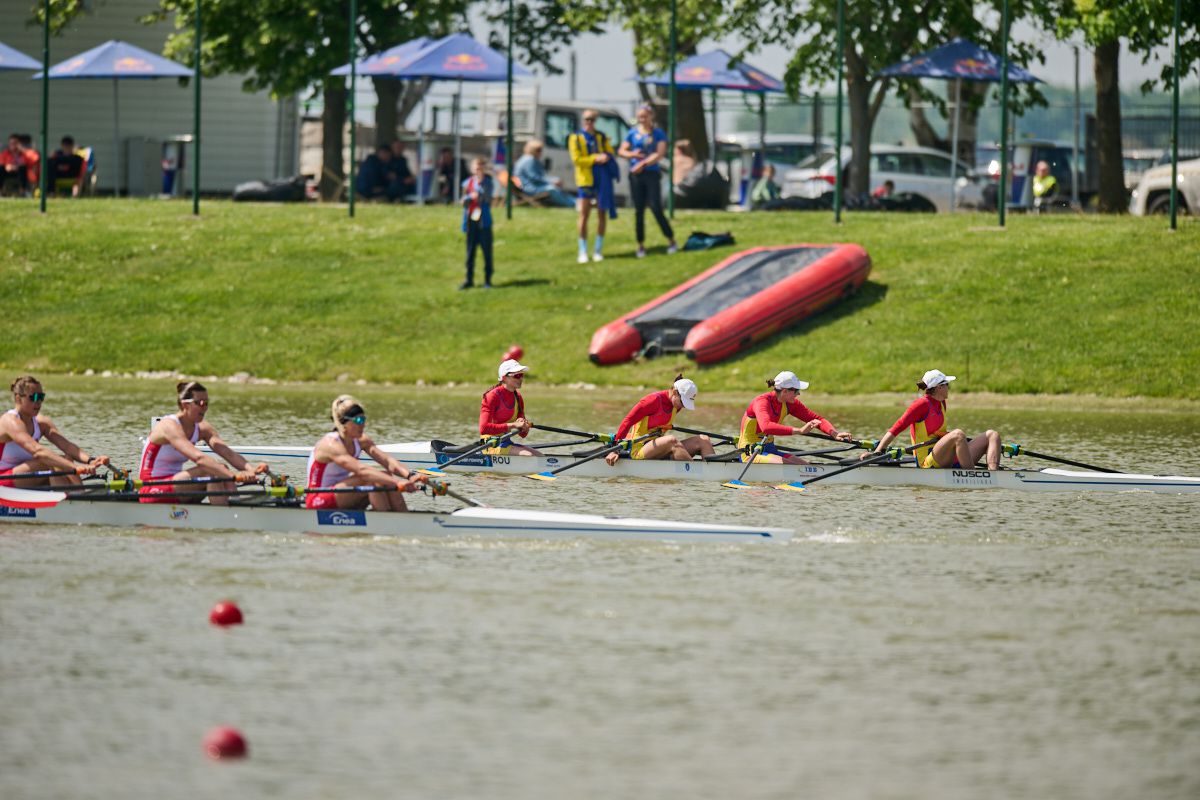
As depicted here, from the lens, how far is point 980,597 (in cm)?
1367

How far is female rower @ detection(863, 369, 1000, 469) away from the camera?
753 inches

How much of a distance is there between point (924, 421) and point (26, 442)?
9.28 meters

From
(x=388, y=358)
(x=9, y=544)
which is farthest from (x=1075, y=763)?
(x=388, y=358)

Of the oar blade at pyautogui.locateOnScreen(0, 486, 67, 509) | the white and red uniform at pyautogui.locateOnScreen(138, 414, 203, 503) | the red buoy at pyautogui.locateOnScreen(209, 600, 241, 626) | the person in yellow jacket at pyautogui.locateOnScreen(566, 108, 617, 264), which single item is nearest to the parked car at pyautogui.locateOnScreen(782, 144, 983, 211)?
the person in yellow jacket at pyautogui.locateOnScreen(566, 108, 617, 264)

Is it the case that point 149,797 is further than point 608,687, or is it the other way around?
point 608,687

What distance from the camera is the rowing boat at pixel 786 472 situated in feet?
61.7

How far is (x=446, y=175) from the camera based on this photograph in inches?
1630

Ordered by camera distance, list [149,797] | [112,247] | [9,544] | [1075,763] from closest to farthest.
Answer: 1. [149,797]
2. [1075,763]
3. [9,544]
4. [112,247]

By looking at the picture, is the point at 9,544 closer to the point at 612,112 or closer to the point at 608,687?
the point at 608,687

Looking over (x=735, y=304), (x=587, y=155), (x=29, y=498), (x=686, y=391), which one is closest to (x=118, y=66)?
(x=587, y=155)

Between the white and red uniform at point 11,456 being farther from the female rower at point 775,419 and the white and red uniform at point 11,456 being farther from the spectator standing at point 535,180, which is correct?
the spectator standing at point 535,180

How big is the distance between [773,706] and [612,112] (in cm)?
3494

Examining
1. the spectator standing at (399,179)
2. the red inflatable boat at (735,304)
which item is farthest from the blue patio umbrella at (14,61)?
the red inflatable boat at (735,304)

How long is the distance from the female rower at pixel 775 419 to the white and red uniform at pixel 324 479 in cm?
542
